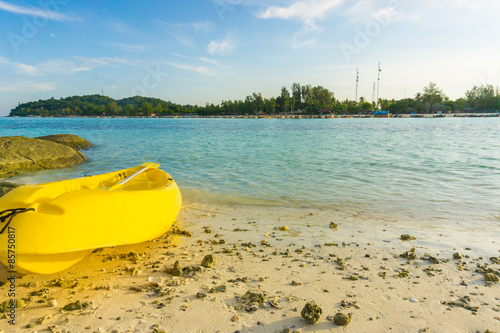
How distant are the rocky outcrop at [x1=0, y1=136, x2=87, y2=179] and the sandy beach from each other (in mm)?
8066

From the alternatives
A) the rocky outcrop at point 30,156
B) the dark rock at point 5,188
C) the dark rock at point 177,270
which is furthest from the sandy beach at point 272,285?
the rocky outcrop at point 30,156

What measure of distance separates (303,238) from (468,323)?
→ 83.6 inches

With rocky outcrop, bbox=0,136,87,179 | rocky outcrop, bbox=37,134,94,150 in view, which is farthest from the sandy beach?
rocky outcrop, bbox=37,134,94,150

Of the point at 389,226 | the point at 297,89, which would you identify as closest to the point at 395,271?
the point at 389,226

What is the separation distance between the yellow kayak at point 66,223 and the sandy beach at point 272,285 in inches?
13.6

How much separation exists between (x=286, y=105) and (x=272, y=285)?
13382 cm

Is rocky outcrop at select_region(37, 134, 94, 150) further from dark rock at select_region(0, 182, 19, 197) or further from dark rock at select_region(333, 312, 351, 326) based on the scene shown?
dark rock at select_region(333, 312, 351, 326)

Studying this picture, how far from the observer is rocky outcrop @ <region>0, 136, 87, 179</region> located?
9.22 meters

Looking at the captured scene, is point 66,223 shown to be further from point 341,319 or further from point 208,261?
point 341,319

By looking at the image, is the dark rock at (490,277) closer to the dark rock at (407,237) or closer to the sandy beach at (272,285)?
the sandy beach at (272,285)

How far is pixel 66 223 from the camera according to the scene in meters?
2.71

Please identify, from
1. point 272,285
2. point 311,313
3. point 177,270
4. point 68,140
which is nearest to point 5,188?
point 177,270

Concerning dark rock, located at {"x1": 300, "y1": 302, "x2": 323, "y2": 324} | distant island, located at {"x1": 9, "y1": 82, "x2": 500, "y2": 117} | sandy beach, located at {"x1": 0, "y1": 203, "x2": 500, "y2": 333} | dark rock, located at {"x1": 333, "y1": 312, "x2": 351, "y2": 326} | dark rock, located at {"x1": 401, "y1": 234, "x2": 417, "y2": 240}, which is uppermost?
distant island, located at {"x1": 9, "y1": 82, "x2": 500, "y2": 117}

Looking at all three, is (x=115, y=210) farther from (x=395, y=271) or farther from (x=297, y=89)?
(x=297, y=89)
